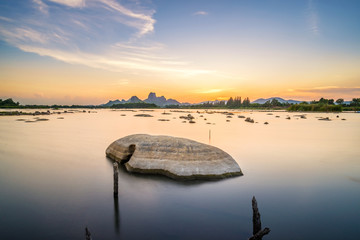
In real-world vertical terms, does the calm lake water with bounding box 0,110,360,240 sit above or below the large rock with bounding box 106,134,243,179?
below

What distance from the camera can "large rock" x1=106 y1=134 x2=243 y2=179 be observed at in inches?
605

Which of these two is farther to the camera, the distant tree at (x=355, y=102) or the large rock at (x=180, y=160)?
the distant tree at (x=355, y=102)

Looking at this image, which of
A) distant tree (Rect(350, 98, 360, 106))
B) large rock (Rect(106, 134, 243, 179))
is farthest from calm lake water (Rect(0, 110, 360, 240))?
distant tree (Rect(350, 98, 360, 106))

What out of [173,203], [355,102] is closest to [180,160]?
[173,203]

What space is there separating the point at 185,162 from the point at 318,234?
9.22 metres

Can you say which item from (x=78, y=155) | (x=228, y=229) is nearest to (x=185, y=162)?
(x=228, y=229)

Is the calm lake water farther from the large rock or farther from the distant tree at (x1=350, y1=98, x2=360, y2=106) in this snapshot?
the distant tree at (x1=350, y1=98, x2=360, y2=106)

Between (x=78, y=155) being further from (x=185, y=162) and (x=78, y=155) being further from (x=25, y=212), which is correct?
(x=185, y=162)

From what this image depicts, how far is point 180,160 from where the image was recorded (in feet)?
52.6

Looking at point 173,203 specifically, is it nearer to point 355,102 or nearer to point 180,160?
point 180,160

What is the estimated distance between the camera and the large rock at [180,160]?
15.4 meters

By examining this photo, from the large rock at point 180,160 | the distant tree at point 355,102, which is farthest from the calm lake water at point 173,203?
the distant tree at point 355,102

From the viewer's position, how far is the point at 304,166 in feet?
71.9

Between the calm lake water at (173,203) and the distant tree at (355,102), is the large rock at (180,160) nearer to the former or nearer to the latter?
the calm lake water at (173,203)
